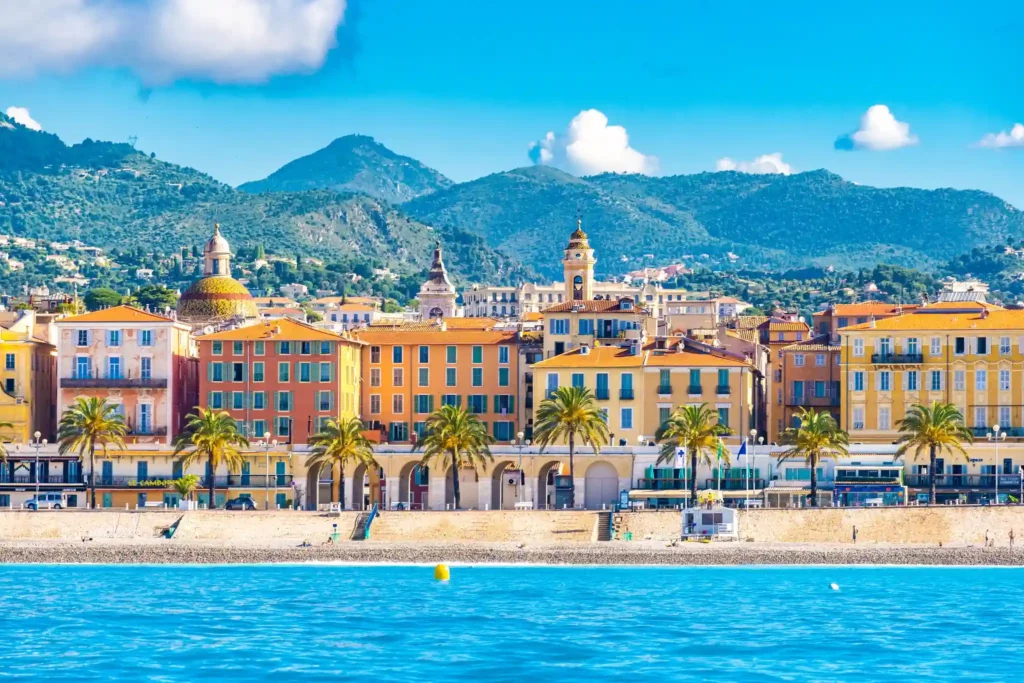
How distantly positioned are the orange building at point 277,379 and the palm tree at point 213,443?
8146 mm

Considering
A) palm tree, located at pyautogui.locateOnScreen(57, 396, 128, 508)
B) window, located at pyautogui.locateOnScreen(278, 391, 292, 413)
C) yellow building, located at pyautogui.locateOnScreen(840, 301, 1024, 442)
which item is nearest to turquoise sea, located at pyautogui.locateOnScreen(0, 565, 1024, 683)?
palm tree, located at pyautogui.locateOnScreen(57, 396, 128, 508)

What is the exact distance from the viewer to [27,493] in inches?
4193

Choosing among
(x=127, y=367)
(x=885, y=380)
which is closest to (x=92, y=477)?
(x=127, y=367)

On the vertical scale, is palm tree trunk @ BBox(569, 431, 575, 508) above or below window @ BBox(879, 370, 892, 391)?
below

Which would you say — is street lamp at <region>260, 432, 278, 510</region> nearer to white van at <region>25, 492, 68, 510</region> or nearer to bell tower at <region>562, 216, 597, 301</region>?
white van at <region>25, 492, 68, 510</region>

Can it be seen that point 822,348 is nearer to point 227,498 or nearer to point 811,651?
point 227,498

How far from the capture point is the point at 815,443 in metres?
101

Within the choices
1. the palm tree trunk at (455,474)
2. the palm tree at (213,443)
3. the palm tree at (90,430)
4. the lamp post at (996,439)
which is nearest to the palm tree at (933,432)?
the lamp post at (996,439)

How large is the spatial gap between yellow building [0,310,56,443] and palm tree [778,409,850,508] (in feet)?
137

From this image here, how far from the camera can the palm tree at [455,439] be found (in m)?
102

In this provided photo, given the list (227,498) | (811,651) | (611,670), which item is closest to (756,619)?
(811,651)

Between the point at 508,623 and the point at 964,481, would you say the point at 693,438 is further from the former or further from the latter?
the point at 508,623

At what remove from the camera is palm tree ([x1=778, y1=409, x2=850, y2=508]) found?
101000 millimetres

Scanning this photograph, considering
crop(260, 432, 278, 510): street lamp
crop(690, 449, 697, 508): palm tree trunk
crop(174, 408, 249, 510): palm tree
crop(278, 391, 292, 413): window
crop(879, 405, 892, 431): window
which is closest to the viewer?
crop(690, 449, 697, 508): palm tree trunk
